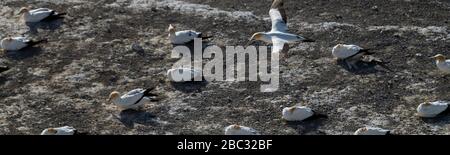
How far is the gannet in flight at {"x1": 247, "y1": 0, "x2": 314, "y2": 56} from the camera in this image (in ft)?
69.2

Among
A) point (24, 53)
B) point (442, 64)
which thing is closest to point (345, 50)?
point (442, 64)

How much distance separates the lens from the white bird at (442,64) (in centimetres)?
1969

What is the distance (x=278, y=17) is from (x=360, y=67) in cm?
249

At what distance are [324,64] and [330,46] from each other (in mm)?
887

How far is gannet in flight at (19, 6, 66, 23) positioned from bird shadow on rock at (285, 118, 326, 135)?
739 centimetres

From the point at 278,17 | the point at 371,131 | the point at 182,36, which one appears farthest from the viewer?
the point at 278,17

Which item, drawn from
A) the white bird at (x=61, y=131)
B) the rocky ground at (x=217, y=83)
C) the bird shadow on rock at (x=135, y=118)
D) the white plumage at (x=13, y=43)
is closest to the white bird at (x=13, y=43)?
the white plumage at (x=13, y=43)

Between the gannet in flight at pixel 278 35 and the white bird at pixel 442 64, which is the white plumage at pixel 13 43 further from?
the white bird at pixel 442 64

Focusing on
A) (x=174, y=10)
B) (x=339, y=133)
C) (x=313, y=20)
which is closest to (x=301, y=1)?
(x=313, y=20)

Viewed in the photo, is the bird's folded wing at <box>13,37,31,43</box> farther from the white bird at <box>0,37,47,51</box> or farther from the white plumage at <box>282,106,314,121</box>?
the white plumage at <box>282,106,314,121</box>

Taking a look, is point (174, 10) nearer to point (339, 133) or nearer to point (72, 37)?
point (72, 37)

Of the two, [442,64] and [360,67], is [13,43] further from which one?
[442,64]

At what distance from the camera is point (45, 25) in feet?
77.3

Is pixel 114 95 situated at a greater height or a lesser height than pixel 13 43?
lesser
